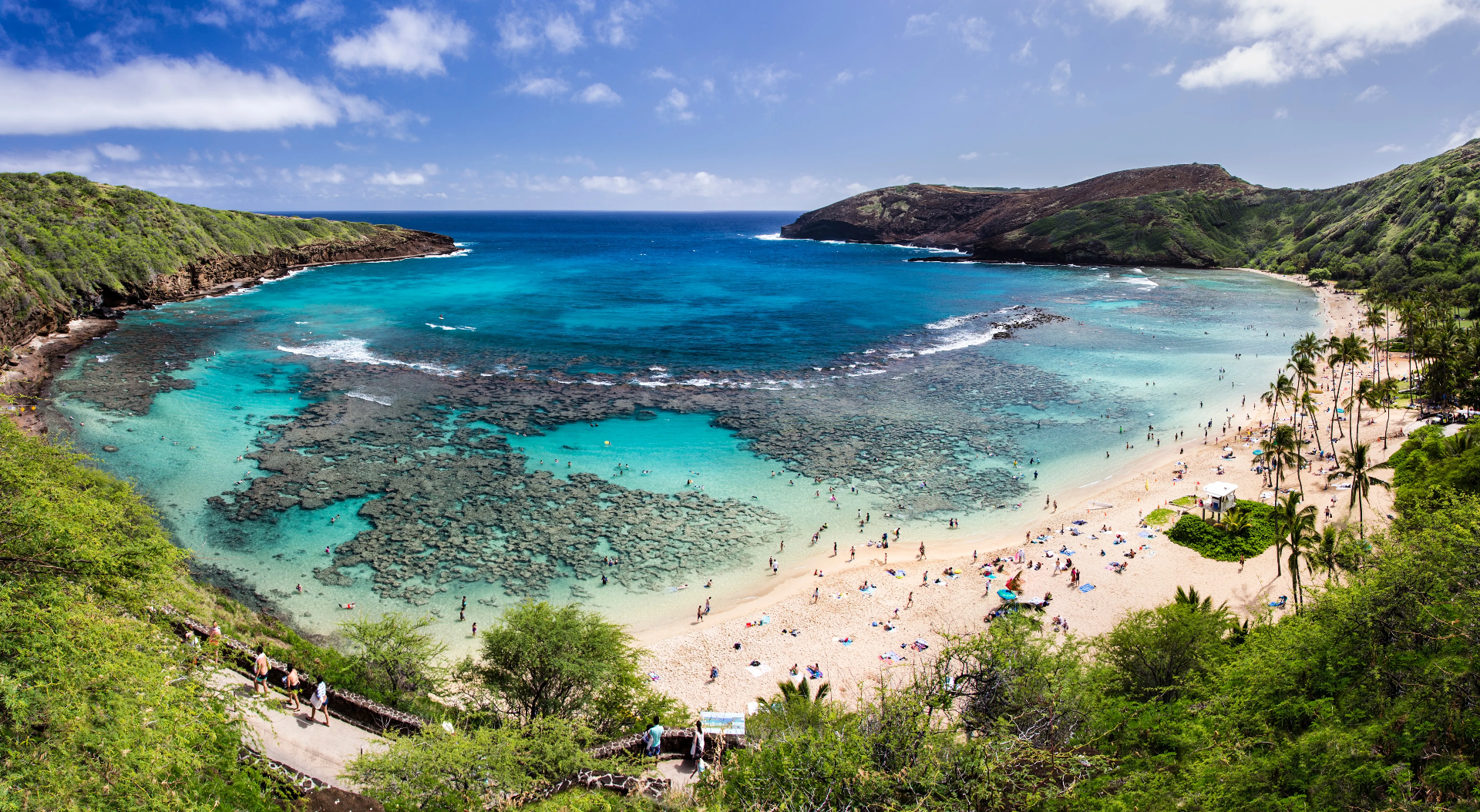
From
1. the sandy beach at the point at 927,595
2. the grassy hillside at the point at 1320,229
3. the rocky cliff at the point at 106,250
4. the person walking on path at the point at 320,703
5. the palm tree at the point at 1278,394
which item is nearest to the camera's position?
the person walking on path at the point at 320,703

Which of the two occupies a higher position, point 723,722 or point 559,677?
point 559,677

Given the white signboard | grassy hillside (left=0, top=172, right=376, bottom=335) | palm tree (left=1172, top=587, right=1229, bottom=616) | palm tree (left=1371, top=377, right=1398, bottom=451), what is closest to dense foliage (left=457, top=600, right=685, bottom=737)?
the white signboard

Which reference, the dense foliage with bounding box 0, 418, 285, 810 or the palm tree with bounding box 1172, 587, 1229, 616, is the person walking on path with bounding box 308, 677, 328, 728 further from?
the palm tree with bounding box 1172, 587, 1229, 616

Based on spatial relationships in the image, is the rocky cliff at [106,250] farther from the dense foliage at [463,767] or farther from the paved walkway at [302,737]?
the dense foliage at [463,767]

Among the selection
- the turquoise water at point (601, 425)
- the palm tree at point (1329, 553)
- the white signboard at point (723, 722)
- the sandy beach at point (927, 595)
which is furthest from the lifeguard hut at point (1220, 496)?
the white signboard at point (723, 722)

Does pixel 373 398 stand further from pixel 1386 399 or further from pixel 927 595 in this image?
pixel 1386 399

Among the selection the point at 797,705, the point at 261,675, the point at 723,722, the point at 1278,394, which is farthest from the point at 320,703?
the point at 1278,394

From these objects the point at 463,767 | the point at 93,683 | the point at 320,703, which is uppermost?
the point at 93,683

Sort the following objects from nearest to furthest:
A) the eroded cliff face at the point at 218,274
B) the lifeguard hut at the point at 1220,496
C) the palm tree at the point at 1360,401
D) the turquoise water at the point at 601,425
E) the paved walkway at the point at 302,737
→ the paved walkway at the point at 302,737, the turquoise water at the point at 601,425, the lifeguard hut at the point at 1220,496, the palm tree at the point at 1360,401, the eroded cliff face at the point at 218,274
